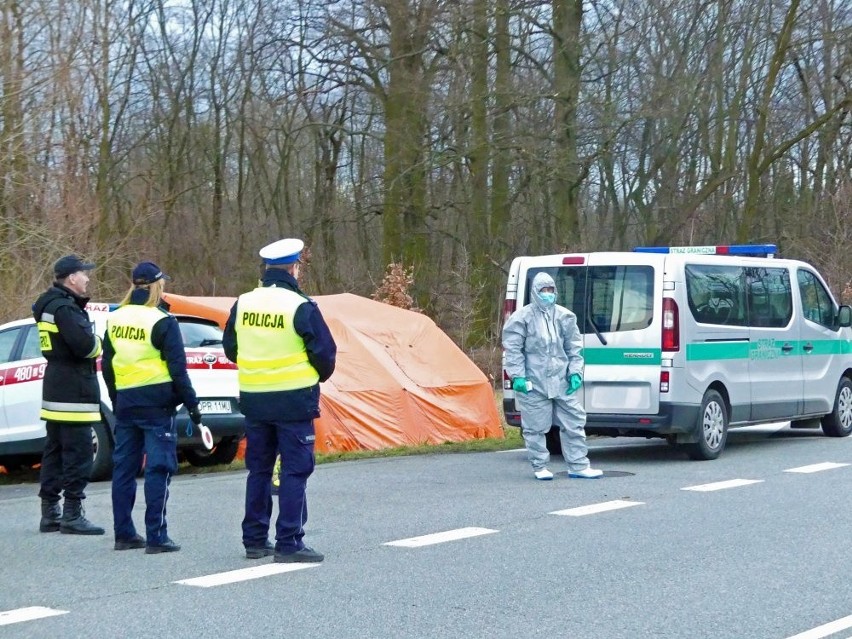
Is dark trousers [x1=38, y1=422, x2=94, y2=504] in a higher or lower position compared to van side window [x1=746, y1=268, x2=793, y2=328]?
lower

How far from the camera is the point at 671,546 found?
315 inches

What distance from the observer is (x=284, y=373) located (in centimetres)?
723

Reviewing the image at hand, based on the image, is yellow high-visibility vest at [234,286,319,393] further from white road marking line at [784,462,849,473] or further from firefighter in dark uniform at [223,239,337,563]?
white road marking line at [784,462,849,473]

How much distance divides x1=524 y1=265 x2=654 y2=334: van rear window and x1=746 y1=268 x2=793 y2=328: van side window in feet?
5.74

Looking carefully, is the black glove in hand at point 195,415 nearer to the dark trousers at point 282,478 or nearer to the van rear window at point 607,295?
the dark trousers at point 282,478

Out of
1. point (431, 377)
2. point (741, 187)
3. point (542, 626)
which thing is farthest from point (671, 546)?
point (741, 187)

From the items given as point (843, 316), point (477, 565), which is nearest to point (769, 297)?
point (843, 316)

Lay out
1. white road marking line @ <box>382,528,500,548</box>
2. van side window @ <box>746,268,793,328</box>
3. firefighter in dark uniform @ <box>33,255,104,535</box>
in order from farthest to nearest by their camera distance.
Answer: van side window @ <box>746,268,793,328</box>
firefighter in dark uniform @ <box>33,255,104,535</box>
white road marking line @ <box>382,528,500,548</box>

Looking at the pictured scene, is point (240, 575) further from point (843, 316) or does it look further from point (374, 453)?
point (843, 316)

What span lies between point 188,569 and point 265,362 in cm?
121

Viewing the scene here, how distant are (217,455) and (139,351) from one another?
219 inches

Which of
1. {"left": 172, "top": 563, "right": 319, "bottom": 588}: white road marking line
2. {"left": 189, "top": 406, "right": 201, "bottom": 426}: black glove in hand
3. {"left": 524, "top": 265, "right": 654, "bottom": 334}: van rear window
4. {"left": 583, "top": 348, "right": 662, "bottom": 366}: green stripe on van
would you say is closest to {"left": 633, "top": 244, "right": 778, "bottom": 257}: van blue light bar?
{"left": 524, "top": 265, "right": 654, "bottom": 334}: van rear window

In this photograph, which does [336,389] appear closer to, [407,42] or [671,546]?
[671,546]

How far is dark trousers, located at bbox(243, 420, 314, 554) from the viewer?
728 centimetres
